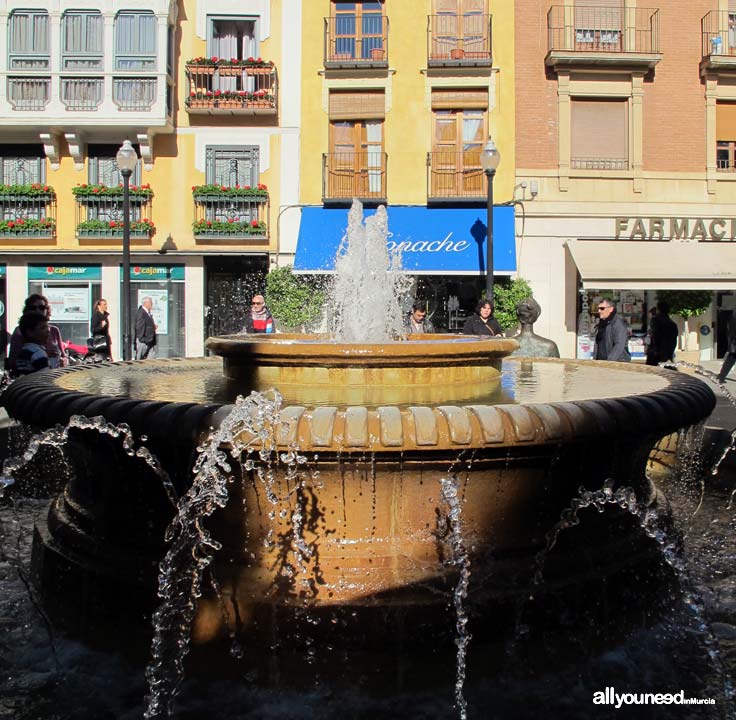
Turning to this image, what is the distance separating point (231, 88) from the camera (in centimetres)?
1888

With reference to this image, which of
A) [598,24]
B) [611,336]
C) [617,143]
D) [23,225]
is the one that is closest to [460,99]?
[598,24]

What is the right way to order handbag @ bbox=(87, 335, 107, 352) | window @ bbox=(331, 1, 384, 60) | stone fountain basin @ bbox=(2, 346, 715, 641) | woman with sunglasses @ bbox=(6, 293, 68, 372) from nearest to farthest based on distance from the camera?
stone fountain basin @ bbox=(2, 346, 715, 641)
woman with sunglasses @ bbox=(6, 293, 68, 372)
handbag @ bbox=(87, 335, 107, 352)
window @ bbox=(331, 1, 384, 60)

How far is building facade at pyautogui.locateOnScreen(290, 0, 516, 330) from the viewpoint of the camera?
61.4 feet

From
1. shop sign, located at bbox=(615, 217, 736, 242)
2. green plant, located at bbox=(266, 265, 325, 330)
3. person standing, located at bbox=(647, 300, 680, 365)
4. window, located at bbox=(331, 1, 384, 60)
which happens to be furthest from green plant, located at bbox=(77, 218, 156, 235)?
person standing, located at bbox=(647, 300, 680, 365)

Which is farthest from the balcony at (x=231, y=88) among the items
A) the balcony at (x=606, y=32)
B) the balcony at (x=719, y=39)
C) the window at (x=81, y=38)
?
the balcony at (x=719, y=39)

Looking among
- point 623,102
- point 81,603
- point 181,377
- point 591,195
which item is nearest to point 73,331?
point 591,195

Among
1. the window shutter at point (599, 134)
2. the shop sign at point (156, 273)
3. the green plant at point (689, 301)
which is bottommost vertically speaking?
A: the green plant at point (689, 301)

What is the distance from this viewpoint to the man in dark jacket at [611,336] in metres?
7.48

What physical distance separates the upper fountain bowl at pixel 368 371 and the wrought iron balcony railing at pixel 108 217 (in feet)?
52.5

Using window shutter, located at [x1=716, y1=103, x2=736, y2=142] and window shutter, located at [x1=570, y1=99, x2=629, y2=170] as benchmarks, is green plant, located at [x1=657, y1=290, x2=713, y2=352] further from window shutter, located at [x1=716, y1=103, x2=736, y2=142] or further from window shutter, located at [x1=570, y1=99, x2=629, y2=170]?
window shutter, located at [x1=716, y1=103, x2=736, y2=142]

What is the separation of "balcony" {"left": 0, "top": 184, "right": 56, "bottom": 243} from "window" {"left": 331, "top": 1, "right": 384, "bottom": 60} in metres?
7.92

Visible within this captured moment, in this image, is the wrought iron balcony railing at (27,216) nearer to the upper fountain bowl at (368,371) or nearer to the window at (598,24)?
the window at (598,24)

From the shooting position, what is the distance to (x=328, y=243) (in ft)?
59.6

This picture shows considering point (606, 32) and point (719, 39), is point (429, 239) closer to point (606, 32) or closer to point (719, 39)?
point (606, 32)
